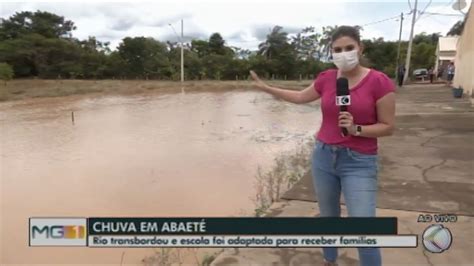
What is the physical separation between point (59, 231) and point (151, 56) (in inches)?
1812

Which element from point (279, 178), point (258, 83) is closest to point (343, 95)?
point (258, 83)

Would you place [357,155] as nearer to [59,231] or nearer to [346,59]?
[346,59]

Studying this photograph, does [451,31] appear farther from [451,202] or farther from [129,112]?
[451,202]

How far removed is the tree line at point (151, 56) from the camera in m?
41.2

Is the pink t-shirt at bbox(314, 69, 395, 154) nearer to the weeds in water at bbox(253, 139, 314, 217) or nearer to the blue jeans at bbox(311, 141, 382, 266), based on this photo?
the blue jeans at bbox(311, 141, 382, 266)

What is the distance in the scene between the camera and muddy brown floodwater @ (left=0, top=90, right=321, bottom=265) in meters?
5.59

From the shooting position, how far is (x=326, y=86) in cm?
245

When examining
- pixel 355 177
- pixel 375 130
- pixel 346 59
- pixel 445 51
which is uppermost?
pixel 445 51

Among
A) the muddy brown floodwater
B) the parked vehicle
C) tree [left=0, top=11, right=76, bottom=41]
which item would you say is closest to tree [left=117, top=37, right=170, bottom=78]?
tree [left=0, top=11, right=76, bottom=41]

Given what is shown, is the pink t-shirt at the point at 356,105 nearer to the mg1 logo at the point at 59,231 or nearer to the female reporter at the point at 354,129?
the female reporter at the point at 354,129

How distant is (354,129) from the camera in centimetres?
224

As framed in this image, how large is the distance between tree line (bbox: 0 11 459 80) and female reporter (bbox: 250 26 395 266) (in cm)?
3802

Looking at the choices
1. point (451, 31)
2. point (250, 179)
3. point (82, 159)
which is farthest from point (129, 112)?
point (451, 31)

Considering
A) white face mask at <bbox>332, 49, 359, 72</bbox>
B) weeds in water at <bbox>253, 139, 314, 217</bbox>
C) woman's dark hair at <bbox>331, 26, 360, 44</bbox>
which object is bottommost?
weeds in water at <bbox>253, 139, 314, 217</bbox>
